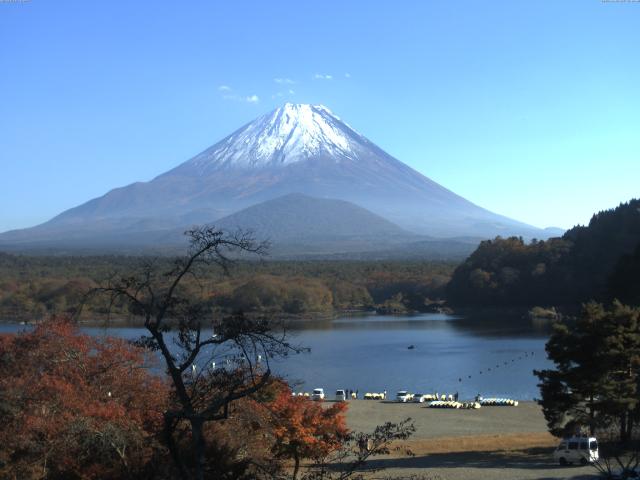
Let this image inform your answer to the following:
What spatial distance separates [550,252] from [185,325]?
160 ft

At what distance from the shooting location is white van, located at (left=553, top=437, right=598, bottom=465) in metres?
10.7

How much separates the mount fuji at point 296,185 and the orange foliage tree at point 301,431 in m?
153

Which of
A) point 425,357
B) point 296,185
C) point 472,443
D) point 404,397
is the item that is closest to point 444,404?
point 404,397

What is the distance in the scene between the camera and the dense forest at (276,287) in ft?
156

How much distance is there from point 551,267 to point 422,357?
21378mm

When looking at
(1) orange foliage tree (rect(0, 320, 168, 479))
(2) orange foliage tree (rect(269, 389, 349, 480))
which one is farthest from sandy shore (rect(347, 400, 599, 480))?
(1) orange foliage tree (rect(0, 320, 168, 479))

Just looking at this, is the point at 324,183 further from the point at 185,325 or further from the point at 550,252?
the point at 185,325

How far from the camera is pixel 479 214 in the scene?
641ft

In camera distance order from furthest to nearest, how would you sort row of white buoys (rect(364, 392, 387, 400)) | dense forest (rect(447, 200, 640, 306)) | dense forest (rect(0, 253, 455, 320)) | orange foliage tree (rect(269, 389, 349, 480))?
dense forest (rect(0, 253, 455, 320)), dense forest (rect(447, 200, 640, 306)), row of white buoys (rect(364, 392, 387, 400)), orange foliage tree (rect(269, 389, 349, 480))

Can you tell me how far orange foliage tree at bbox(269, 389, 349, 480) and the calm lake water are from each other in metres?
10.6

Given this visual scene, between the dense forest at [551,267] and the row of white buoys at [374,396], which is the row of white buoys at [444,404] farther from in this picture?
the dense forest at [551,267]

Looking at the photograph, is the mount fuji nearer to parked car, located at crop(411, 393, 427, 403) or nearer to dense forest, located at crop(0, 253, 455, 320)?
dense forest, located at crop(0, 253, 455, 320)

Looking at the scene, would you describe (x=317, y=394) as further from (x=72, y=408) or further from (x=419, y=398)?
(x=72, y=408)

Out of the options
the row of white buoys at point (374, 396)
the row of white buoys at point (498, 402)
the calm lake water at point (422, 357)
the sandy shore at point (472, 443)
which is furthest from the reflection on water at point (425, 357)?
the sandy shore at point (472, 443)
